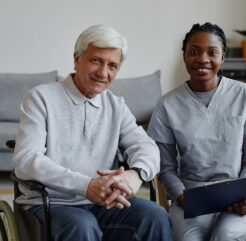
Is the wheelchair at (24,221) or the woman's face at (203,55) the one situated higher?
the woman's face at (203,55)

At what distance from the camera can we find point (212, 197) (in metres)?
1.60

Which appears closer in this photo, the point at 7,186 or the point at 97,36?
the point at 97,36

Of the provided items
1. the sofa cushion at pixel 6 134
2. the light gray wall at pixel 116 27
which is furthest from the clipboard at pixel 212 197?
the light gray wall at pixel 116 27

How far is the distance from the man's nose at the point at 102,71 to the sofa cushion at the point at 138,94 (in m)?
2.32

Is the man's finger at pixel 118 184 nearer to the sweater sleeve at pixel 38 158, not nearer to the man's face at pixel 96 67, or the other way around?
the sweater sleeve at pixel 38 158

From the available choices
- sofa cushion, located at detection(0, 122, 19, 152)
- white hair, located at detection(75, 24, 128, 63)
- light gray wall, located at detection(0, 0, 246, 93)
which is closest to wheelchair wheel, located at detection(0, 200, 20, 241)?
white hair, located at detection(75, 24, 128, 63)

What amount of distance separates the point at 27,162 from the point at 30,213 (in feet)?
0.55

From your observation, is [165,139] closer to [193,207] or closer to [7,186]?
[193,207]

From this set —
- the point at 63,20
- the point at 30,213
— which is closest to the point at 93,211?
the point at 30,213

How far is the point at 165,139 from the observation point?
190 cm

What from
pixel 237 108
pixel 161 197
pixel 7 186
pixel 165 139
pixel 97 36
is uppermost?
pixel 97 36

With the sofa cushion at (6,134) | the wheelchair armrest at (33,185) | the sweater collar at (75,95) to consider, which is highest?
the sweater collar at (75,95)

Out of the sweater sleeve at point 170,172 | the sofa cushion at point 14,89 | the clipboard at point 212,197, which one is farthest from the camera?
the sofa cushion at point 14,89

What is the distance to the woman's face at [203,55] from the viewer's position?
1.85 metres
